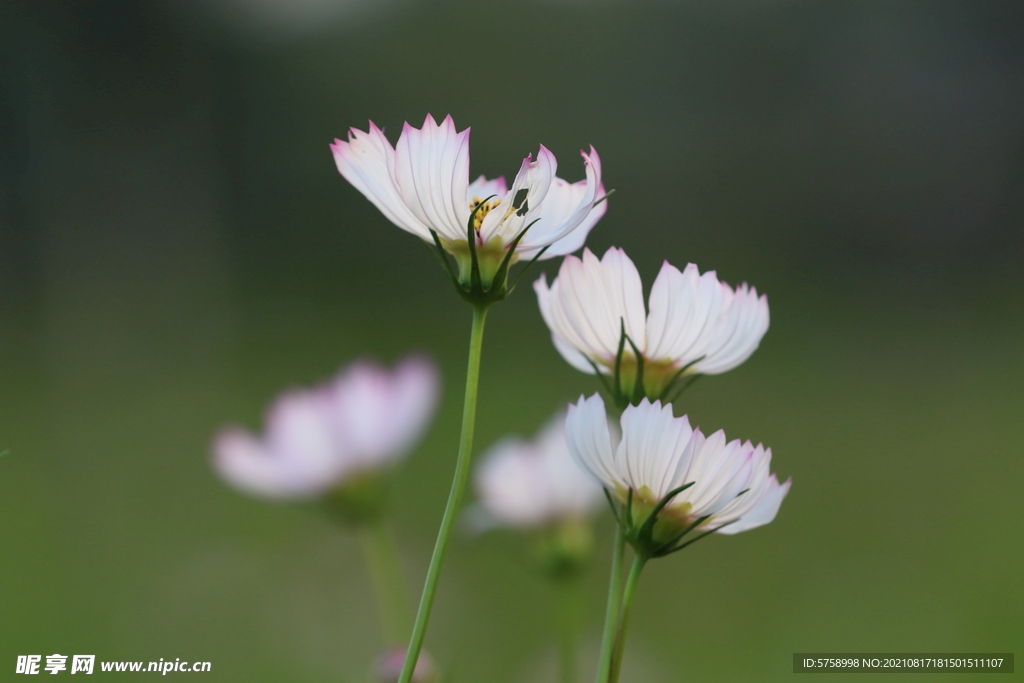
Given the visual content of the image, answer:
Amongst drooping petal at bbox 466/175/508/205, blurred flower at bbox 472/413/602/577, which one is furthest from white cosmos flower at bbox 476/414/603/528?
drooping petal at bbox 466/175/508/205

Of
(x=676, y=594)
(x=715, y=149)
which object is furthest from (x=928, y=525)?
(x=715, y=149)

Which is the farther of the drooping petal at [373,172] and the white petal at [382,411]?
the white petal at [382,411]

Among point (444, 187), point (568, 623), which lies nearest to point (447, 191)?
point (444, 187)

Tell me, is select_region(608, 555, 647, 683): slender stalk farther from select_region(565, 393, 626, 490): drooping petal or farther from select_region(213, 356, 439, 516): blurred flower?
select_region(213, 356, 439, 516): blurred flower

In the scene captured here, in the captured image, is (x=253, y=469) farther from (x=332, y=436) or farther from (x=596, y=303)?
(x=596, y=303)

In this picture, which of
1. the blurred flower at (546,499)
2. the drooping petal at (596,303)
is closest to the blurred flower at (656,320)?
the drooping petal at (596,303)

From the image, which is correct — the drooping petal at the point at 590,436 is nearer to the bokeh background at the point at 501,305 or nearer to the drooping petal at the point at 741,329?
the drooping petal at the point at 741,329
